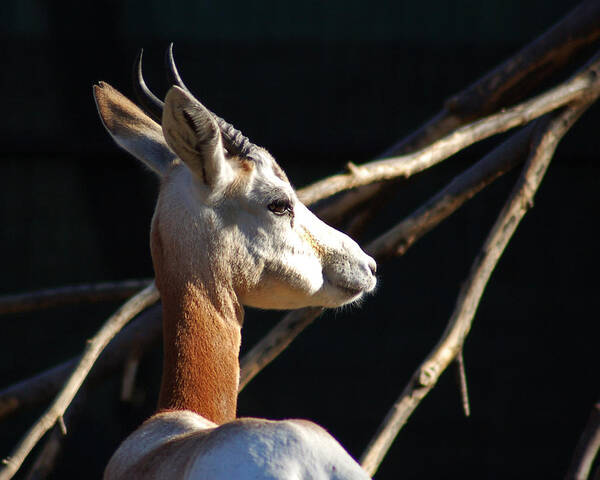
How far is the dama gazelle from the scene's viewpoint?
2.24 metres

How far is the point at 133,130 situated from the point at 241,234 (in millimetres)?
555

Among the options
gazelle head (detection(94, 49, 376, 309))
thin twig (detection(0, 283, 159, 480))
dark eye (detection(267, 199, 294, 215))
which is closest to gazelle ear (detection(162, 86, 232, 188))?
gazelle head (detection(94, 49, 376, 309))

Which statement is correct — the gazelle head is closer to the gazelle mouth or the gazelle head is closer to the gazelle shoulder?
the gazelle mouth

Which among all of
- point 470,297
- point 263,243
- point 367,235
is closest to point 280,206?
point 263,243

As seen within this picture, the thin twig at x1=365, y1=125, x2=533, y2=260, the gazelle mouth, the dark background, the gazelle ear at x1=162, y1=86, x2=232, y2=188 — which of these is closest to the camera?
the gazelle ear at x1=162, y1=86, x2=232, y2=188

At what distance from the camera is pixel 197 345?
93.6 inches

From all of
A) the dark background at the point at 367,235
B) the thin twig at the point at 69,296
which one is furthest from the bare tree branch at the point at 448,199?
the dark background at the point at 367,235

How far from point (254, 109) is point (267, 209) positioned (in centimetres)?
327

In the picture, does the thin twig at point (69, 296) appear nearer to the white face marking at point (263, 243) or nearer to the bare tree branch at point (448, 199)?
the bare tree branch at point (448, 199)

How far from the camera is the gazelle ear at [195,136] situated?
7.10 feet

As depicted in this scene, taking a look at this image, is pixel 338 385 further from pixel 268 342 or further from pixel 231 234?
pixel 231 234

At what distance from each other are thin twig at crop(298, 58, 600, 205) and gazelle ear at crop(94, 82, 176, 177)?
0.44 meters

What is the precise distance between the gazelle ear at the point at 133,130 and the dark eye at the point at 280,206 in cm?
37

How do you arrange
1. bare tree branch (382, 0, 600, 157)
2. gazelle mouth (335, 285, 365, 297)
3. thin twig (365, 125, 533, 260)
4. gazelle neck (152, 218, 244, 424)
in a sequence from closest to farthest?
gazelle neck (152, 218, 244, 424) → gazelle mouth (335, 285, 365, 297) → thin twig (365, 125, 533, 260) → bare tree branch (382, 0, 600, 157)
